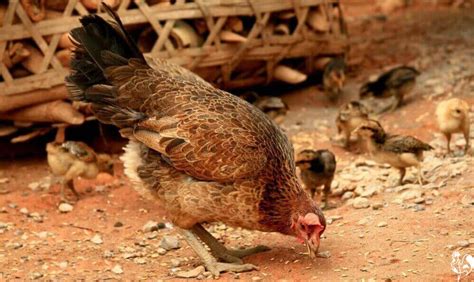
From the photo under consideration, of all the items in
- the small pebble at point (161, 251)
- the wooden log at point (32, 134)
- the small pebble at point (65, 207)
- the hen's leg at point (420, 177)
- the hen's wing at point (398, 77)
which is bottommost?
the small pebble at point (65, 207)

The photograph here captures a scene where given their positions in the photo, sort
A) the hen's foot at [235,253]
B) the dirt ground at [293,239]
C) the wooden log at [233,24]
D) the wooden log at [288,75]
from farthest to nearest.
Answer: the wooden log at [288,75], the wooden log at [233,24], the hen's foot at [235,253], the dirt ground at [293,239]

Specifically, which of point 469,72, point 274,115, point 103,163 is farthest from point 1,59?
point 469,72

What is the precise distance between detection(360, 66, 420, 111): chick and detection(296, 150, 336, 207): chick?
208 centimetres

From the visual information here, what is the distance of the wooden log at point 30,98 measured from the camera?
7.19m

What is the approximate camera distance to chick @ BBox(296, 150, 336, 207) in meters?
6.64

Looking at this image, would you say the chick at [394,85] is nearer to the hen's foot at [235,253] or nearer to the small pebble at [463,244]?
the hen's foot at [235,253]

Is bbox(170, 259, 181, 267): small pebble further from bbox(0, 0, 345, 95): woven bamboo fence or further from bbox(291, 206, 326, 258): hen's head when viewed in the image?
bbox(0, 0, 345, 95): woven bamboo fence

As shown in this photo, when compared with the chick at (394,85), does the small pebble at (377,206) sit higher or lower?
lower

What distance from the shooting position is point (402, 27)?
36.8 ft

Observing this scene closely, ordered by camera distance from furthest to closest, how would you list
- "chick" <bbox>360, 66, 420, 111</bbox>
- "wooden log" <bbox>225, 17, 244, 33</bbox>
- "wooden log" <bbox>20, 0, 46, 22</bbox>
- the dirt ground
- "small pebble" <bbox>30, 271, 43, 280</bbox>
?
"chick" <bbox>360, 66, 420, 111</bbox> < "wooden log" <bbox>225, 17, 244, 33</bbox> < "wooden log" <bbox>20, 0, 46, 22</bbox> < "small pebble" <bbox>30, 271, 43, 280</bbox> < the dirt ground

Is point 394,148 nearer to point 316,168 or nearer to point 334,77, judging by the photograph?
point 316,168

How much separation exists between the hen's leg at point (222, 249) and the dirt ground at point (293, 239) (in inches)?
2.3

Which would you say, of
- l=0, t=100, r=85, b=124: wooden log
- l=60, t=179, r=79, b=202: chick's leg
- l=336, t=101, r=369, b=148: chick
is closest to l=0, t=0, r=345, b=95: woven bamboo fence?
l=0, t=100, r=85, b=124: wooden log

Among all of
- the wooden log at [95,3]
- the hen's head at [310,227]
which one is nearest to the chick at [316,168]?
the hen's head at [310,227]
